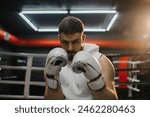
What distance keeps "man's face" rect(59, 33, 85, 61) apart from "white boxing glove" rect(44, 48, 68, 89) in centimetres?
7

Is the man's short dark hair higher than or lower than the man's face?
higher

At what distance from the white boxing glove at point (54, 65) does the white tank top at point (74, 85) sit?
0.09 m

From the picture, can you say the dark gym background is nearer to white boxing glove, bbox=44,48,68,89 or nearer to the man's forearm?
the man's forearm

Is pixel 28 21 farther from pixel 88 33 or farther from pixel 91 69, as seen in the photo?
pixel 91 69

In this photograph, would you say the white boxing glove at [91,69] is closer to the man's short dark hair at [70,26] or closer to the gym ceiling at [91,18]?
the man's short dark hair at [70,26]

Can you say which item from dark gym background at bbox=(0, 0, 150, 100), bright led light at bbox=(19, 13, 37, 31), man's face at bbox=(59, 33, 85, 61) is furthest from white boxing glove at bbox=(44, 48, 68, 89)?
bright led light at bbox=(19, 13, 37, 31)

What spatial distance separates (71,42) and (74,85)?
0.65 ft

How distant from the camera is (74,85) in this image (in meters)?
1.09

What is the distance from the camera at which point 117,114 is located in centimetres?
92

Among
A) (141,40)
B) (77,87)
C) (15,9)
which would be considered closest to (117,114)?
(77,87)

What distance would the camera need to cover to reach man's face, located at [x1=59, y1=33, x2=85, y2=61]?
3.48ft

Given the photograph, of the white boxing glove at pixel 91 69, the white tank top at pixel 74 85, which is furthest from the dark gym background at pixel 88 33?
the white boxing glove at pixel 91 69

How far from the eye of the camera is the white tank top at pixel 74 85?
107 cm

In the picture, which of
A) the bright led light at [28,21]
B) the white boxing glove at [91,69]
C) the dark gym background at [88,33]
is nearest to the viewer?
the white boxing glove at [91,69]
